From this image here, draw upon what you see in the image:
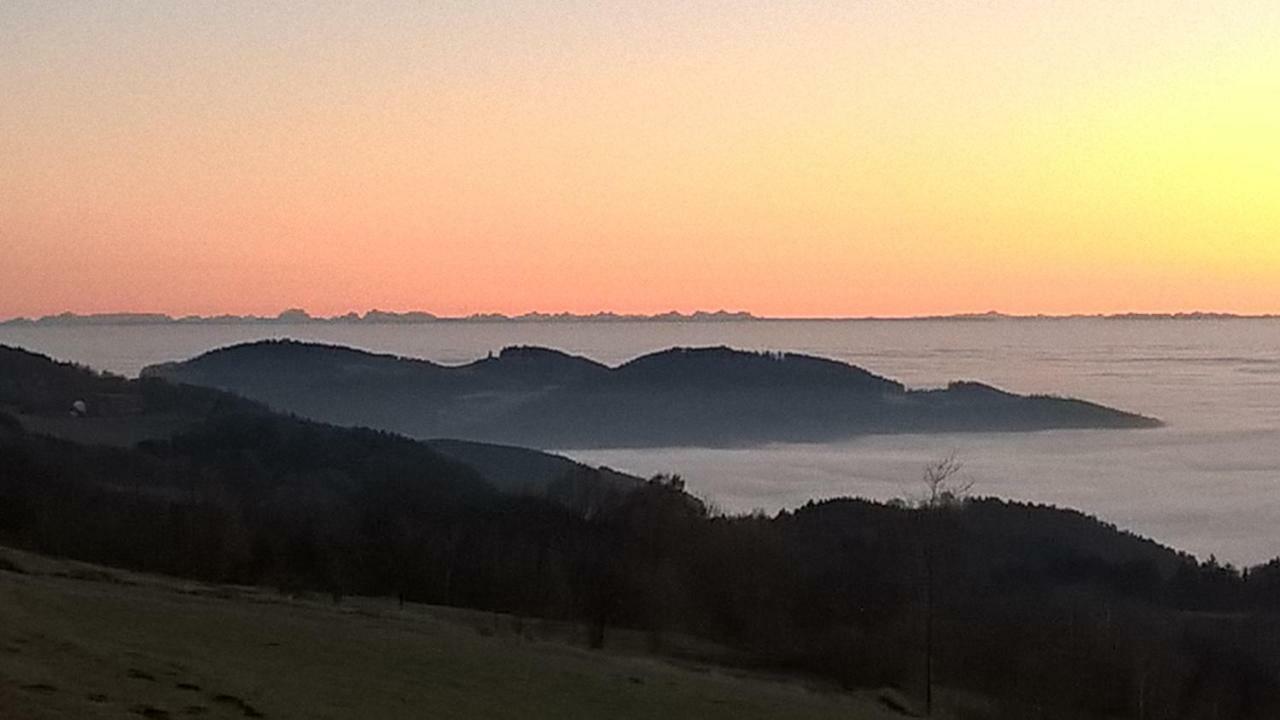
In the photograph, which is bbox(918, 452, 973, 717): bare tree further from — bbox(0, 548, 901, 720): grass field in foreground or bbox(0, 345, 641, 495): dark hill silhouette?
bbox(0, 345, 641, 495): dark hill silhouette

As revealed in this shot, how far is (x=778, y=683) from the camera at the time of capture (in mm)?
32562

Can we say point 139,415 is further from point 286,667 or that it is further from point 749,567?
point 286,667

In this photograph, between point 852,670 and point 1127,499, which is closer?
point 852,670

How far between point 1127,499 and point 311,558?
223 feet

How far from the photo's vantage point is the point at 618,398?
169875mm

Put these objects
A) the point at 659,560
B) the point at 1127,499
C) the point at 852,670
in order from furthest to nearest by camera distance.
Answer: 1. the point at 1127,499
2. the point at 659,560
3. the point at 852,670

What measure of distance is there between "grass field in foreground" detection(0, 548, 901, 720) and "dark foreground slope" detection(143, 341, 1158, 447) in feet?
416

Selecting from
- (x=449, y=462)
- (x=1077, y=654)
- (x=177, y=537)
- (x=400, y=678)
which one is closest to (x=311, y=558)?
(x=177, y=537)

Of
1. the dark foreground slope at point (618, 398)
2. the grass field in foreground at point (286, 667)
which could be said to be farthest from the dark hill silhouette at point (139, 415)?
the grass field in foreground at point (286, 667)

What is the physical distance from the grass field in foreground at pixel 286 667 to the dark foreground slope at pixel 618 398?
12672cm

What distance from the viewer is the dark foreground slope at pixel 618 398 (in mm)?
159000

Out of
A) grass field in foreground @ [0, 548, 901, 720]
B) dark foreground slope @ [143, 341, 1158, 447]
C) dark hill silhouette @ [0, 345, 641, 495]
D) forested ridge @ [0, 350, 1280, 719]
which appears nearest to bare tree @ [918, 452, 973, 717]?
forested ridge @ [0, 350, 1280, 719]

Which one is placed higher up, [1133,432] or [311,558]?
[1133,432]

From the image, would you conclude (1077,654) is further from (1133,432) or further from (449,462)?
(1133,432)
